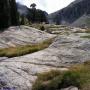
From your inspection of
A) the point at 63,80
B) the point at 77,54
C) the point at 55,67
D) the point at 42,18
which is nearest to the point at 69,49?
the point at 77,54

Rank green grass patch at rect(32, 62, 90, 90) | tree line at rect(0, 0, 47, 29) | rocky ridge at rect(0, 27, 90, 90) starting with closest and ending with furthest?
green grass patch at rect(32, 62, 90, 90) < rocky ridge at rect(0, 27, 90, 90) < tree line at rect(0, 0, 47, 29)

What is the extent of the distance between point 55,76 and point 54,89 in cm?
258

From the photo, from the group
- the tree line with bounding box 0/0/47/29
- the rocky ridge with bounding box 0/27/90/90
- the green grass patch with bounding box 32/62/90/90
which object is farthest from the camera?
the tree line with bounding box 0/0/47/29

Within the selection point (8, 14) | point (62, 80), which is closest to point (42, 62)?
point (62, 80)

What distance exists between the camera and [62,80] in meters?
25.6

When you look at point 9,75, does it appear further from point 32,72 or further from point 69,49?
point 69,49

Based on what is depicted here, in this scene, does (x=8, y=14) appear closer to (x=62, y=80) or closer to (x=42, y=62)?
(x=42, y=62)

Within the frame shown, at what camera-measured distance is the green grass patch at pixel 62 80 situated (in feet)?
81.9

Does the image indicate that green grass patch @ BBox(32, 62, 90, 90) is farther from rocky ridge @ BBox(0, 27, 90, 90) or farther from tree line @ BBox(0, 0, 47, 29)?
tree line @ BBox(0, 0, 47, 29)

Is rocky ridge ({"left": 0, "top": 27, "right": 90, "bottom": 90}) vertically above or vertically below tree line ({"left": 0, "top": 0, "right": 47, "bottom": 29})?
below

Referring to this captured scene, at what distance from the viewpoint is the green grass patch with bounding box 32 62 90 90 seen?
81.9 ft

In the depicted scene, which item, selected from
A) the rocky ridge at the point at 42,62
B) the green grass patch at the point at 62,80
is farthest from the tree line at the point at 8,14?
the green grass patch at the point at 62,80

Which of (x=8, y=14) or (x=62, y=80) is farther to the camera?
(x=8, y=14)

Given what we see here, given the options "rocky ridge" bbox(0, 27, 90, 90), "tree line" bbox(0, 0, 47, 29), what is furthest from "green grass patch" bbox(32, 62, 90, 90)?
"tree line" bbox(0, 0, 47, 29)
